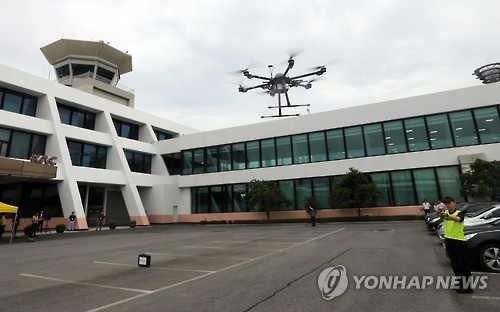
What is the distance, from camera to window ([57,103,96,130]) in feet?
104

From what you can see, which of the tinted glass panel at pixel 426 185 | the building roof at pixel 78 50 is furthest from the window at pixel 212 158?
the tinted glass panel at pixel 426 185

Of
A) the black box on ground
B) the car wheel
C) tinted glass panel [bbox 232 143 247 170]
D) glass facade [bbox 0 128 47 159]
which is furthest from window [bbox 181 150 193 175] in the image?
the car wheel

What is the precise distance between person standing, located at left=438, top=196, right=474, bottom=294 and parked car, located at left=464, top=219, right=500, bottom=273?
1.67 meters

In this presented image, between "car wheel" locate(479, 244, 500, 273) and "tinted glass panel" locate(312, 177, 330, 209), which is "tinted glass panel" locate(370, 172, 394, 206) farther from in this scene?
"car wheel" locate(479, 244, 500, 273)

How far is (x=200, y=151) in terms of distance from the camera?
3809cm

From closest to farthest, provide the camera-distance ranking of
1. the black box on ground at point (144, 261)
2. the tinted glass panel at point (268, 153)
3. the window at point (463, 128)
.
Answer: the black box on ground at point (144, 261) < the window at point (463, 128) < the tinted glass panel at point (268, 153)

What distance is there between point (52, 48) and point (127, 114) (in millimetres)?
14055

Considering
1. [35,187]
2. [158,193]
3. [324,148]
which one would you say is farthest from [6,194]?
[324,148]

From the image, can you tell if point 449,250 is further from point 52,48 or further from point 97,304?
point 52,48

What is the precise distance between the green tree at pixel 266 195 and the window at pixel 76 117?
20626 millimetres

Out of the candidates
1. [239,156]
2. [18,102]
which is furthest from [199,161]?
[18,102]

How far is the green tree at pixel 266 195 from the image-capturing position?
29641mm

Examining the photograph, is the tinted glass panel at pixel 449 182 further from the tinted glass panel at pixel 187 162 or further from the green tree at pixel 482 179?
the tinted glass panel at pixel 187 162

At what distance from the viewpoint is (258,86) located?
37.9 meters
